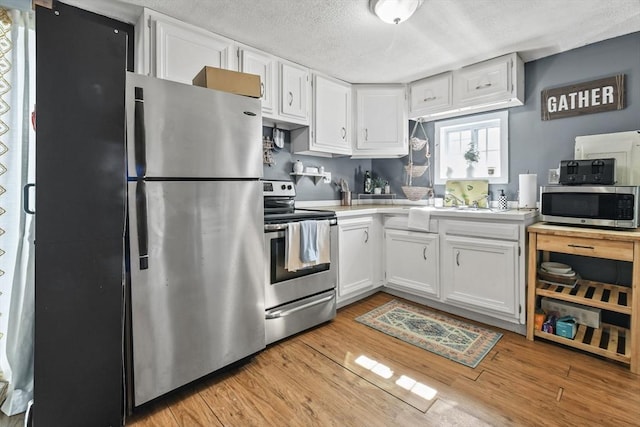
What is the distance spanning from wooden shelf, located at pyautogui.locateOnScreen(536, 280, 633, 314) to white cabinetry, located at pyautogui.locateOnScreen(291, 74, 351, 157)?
2153 mm

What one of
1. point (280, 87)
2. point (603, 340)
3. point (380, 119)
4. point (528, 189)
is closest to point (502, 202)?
point (528, 189)

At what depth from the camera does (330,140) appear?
10.1 feet

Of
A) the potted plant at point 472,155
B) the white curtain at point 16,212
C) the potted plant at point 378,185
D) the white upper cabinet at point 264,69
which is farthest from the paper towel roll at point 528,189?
the white curtain at point 16,212

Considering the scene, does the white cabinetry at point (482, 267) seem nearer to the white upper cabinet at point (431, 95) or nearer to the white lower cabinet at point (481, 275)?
the white lower cabinet at point (481, 275)

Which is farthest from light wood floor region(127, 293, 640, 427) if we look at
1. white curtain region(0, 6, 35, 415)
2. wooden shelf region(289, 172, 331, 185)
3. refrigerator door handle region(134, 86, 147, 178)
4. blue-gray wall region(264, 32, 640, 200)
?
wooden shelf region(289, 172, 331, 185)

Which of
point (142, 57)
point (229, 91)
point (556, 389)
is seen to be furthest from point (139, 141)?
point (556, 389)

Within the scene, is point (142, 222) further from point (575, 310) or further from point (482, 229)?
point (575, 310)

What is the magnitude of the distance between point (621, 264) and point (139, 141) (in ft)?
11.0

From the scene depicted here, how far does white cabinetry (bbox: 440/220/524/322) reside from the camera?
90.8 inches

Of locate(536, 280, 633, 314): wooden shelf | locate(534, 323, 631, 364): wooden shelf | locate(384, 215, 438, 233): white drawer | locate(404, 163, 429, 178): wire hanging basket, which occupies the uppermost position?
locate(404, 163, 429, 178): wire hanging basket

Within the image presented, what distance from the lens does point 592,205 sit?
2014 millimetres

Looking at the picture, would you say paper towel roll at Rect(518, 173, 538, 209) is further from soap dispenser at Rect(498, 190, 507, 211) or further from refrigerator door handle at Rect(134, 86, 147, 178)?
refrigerator door handle at Rect(134, 86, 147, 178)

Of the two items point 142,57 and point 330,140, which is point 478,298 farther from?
point 142,57

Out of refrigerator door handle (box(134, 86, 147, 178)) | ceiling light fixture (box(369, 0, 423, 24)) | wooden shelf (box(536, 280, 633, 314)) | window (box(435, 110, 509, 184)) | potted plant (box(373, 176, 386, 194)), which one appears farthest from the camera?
potted plant (box(373, 176, 386, 194))
